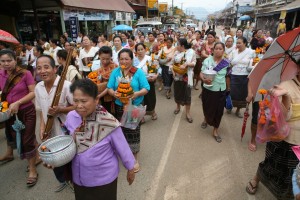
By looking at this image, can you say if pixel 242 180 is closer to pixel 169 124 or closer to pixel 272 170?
pixel 272 170

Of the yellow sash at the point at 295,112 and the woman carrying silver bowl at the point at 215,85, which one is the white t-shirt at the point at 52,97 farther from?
the woman carrying silver bowl at the point at 215,85

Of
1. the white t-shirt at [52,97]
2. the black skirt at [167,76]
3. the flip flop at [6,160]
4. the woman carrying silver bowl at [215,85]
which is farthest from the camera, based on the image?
the black skirt at [167,76]

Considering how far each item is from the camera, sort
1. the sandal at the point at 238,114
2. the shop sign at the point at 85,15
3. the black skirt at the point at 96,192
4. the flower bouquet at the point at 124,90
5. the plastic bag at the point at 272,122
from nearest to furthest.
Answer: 1. the black skirt at the point at 96,192
2. the plastic bag at the point at 272,122
3. the flower bouquet at the point at 124,90
4. the sandal at the point at 238,114
5. the shop sign at the point at 85,15

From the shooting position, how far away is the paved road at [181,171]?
3.02 m

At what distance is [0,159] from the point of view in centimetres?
383

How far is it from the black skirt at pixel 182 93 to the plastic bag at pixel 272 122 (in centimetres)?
300

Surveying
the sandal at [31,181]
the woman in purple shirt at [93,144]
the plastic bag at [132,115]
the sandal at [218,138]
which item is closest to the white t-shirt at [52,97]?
the woman in purple shirt at [93,144]

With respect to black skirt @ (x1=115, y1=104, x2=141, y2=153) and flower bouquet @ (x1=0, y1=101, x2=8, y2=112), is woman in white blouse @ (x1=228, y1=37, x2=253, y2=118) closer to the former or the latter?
black skirt @ (x1=115, y1=104, x2=141, y2=153)

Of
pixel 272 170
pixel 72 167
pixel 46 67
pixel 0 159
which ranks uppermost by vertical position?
pixel 46 67

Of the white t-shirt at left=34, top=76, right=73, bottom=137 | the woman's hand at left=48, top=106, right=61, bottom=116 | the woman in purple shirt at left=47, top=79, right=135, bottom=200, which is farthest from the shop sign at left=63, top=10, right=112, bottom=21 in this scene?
the woman in purple shirt at left=47, top=79, right=135, bottom=200

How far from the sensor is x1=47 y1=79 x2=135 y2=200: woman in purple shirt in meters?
1.83

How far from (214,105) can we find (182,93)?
1182 mm

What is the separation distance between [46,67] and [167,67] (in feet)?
16.0

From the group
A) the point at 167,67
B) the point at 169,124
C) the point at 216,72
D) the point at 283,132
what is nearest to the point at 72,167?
the point at 283,132
